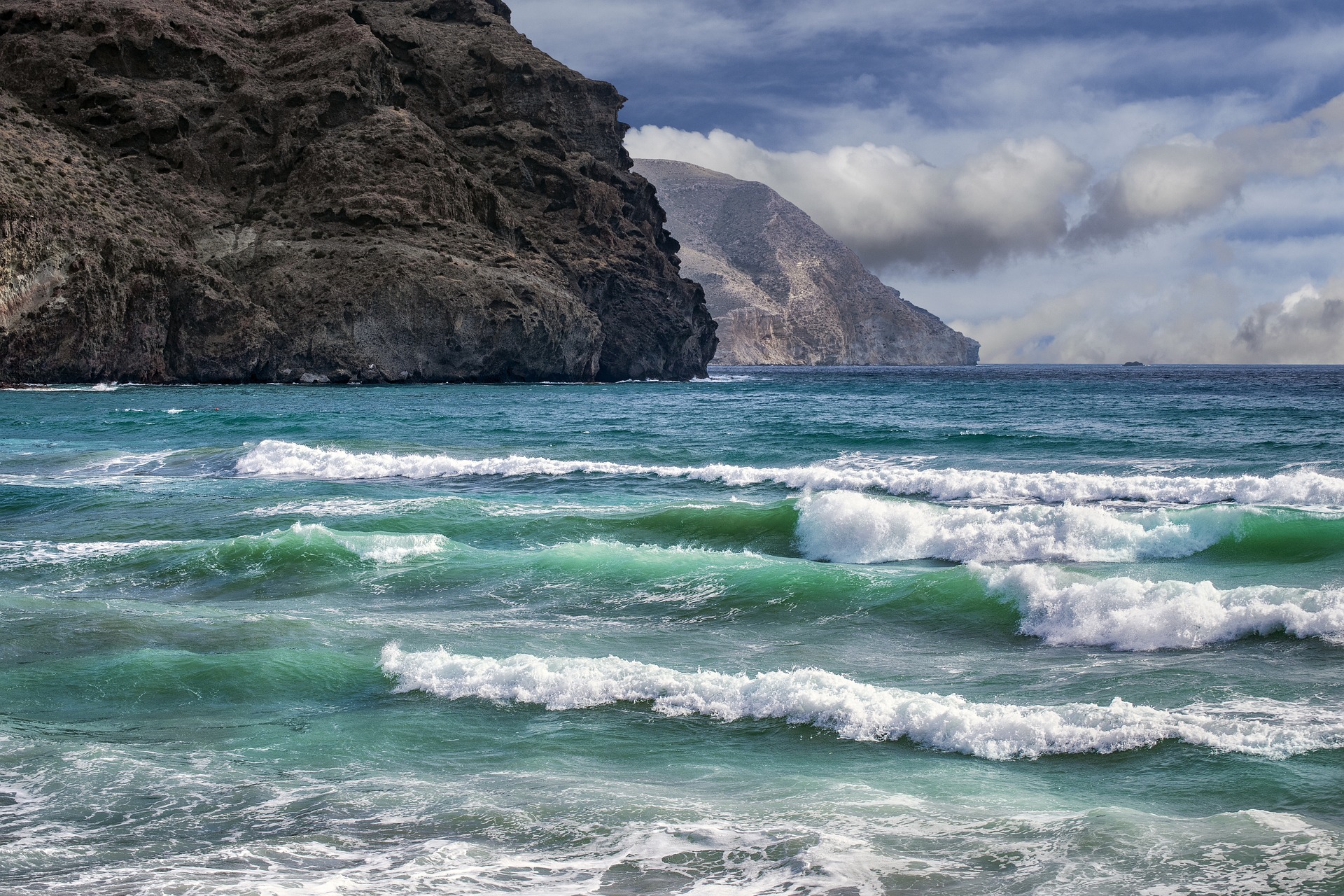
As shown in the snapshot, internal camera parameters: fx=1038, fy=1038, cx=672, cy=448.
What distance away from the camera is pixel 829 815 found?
5.62 m

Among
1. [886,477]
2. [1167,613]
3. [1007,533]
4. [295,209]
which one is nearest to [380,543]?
[1007,533]

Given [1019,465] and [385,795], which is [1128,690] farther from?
[1019,465]

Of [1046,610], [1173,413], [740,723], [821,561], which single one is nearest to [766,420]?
[1173,413]

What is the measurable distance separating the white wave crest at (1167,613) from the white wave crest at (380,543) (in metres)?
8.00

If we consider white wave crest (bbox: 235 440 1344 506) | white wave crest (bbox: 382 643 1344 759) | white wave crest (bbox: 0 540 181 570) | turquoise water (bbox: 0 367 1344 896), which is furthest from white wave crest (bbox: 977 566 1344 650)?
white wave crest (bbox: 0 540 181 570)

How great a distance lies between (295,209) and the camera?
91125 millimetres

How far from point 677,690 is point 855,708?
1369 mm

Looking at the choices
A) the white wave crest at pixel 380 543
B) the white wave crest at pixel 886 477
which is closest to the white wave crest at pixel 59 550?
the white wave crest at pixel 380 543

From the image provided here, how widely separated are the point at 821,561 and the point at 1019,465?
12.8 meters

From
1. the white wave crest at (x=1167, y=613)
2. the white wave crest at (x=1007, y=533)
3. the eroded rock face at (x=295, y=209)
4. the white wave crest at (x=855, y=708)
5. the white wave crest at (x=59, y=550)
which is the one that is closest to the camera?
the white wave crest at (x=855, y=708)

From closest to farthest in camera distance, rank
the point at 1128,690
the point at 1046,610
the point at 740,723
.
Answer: the point at 740,723
the point at 1128,690
the point at 1046,610

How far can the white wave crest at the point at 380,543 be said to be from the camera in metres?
14.1

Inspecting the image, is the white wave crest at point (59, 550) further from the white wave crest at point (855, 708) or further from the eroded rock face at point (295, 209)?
the eroded rock face at point (295, 209)

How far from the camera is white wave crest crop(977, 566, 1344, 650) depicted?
9.40 m
